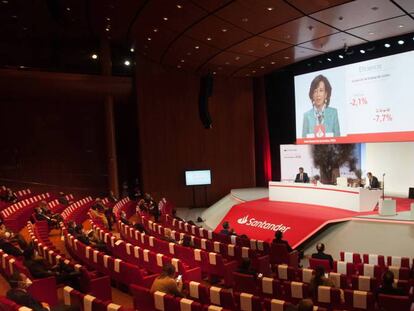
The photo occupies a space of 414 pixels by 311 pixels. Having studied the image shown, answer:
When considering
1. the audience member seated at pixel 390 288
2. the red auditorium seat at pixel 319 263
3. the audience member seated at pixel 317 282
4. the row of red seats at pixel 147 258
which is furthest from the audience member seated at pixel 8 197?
the audience member seated at pixel 390 288

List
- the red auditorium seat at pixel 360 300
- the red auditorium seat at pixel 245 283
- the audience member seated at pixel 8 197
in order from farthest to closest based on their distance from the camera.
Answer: the audience member seated at pixel 8 197, the red auditorium seat at pixel 245 283, the red auditorium seat at pixel 360 300

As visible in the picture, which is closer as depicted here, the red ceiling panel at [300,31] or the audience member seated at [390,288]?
the audience member seated at [390,288]

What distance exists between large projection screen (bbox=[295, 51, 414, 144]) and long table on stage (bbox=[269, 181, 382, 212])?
2.05m

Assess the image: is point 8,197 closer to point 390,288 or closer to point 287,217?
point 287,217

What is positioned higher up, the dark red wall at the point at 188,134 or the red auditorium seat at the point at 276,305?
the dark red wall at the point at 188,134

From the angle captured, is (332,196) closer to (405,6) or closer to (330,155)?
(330,155)

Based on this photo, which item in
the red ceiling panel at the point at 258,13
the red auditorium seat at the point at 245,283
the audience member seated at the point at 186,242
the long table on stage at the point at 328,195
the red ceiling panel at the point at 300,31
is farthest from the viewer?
the long table on stage at the point at 328,195

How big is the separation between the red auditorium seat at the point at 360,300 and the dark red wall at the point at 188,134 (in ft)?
38.1

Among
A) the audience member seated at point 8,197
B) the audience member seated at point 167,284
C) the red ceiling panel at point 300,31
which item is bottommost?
the audience member seated at point 167,284

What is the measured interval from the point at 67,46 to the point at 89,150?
424cm

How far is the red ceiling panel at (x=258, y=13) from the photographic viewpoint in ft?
27.3

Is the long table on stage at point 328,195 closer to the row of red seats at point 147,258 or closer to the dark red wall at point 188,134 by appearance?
the dark red wall at point 188,134

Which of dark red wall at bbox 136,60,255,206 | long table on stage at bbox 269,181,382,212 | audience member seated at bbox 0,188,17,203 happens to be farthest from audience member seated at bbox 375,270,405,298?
dark red wall at bbox 136,60,255,206

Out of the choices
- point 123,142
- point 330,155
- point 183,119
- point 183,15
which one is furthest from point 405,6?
point 123,142
